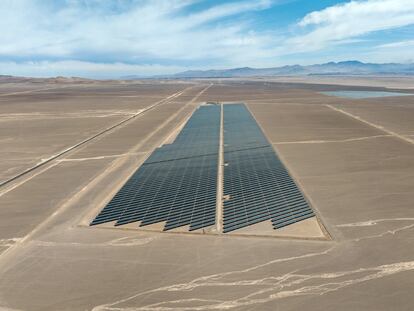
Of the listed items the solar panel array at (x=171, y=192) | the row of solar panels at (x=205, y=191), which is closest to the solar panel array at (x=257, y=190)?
the row of solar panels at (x=205, y=191)

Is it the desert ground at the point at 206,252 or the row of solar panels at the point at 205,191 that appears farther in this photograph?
the row of solar panels at the point at 205,191

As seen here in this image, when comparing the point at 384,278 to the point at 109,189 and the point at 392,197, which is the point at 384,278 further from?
the point at 109,189

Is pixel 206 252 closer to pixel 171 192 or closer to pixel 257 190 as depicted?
pixel 171 192

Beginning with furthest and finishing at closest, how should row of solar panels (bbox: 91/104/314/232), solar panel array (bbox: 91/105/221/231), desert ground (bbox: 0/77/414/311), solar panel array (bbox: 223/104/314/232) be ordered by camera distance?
solar panel array (bbox: 91/105/221/231)
row of solar panels (bbox: 91/104/314/232)
solar panel array (bbox: 223/104/314/232)
desert ground (bbox: 0/77/414/311)

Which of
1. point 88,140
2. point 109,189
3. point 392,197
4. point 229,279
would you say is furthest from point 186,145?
point 229,279

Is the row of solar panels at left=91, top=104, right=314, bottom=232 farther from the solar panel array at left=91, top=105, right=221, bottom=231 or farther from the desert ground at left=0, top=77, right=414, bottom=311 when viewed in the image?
the desert ground at left=0, top=77, right=414, bottom=311

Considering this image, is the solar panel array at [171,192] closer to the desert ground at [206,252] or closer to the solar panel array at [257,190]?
the solar panel array at [257,190]

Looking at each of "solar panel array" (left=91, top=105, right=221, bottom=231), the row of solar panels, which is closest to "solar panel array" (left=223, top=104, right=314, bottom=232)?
the row of solar panels

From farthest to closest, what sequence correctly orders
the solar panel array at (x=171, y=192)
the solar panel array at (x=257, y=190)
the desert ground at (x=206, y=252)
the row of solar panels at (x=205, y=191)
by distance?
the solar panel array at (x=171, y=192) < the row of solar panels at (x=205, y=191) < the solar panel array at (x=257, y=190) < the desert ground at (x=206, y=252)
